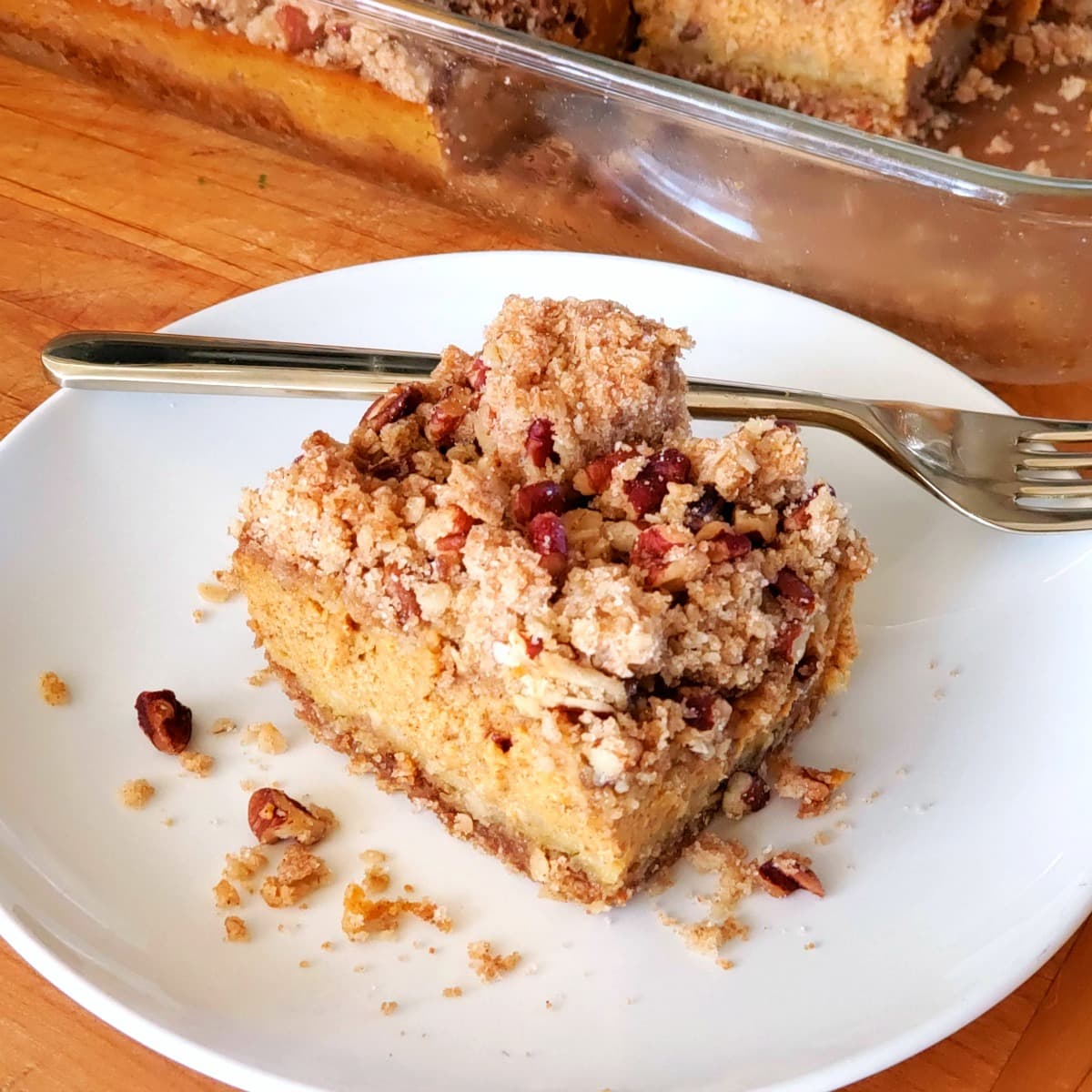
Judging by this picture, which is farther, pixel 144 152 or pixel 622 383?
pixel 144 152

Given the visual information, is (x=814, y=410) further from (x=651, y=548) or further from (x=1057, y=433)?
(x=651, y=548)

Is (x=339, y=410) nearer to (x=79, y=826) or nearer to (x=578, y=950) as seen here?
(x=79, y=826)

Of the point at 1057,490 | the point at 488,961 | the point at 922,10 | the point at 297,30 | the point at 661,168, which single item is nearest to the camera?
the point at 488,961

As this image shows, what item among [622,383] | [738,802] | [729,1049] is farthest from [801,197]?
[729,1049]

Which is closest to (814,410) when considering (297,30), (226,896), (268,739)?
(268,739)

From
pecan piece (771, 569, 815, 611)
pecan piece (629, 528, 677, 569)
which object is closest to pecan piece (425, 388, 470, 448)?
pecan piece (629, 528, 677, 569)

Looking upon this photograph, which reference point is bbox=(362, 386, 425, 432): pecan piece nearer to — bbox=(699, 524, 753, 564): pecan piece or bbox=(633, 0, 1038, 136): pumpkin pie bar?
bbox=(699, 524, 753, 564): pecan piece
